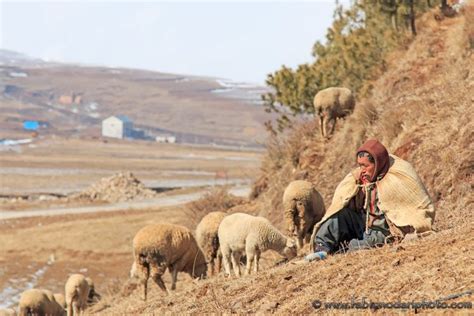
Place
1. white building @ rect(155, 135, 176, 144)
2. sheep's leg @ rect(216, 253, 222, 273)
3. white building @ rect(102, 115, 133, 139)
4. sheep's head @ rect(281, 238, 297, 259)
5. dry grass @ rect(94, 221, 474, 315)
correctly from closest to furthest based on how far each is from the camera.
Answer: dry grass @ rect(94, 221, 474, 315), sheep's head @ rect(281, 238, 297, 259), sheep's leg @ rect(216, 253, 222, 273), white building @ rect(155, 135, 176, 144), white building @ rect(102, 115, 133, 139)

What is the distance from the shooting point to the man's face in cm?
986

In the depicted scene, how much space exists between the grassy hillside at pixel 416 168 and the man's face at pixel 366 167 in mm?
988

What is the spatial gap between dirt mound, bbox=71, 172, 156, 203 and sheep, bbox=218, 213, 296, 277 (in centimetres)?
4153

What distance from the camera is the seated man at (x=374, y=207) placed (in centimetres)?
984

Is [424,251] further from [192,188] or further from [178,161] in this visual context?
[178,161]

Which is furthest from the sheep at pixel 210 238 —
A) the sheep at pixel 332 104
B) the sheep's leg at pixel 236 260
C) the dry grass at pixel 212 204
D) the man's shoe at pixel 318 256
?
the dry grass at pixel 212 204

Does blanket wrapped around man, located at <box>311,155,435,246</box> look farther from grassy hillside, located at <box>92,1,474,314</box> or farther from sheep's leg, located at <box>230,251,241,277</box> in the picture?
sheep's leg, located at <box>230,251,241,277</box>

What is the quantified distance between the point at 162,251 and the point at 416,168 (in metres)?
4.75

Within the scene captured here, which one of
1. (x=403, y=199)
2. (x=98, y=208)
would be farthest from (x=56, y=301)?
(x=98, y=208)

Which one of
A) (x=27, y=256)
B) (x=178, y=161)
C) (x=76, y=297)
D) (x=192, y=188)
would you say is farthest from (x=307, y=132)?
(x=178, y=161)

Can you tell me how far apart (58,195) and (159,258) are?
4742 cm

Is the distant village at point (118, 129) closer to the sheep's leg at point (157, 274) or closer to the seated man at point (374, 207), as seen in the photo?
the sheep's leg at point (157, 274)

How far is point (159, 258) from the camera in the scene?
15680 mm

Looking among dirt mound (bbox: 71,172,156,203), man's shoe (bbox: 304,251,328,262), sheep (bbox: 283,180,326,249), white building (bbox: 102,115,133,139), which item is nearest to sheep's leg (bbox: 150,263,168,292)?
sheep (bbox: 283,180,326,249)
